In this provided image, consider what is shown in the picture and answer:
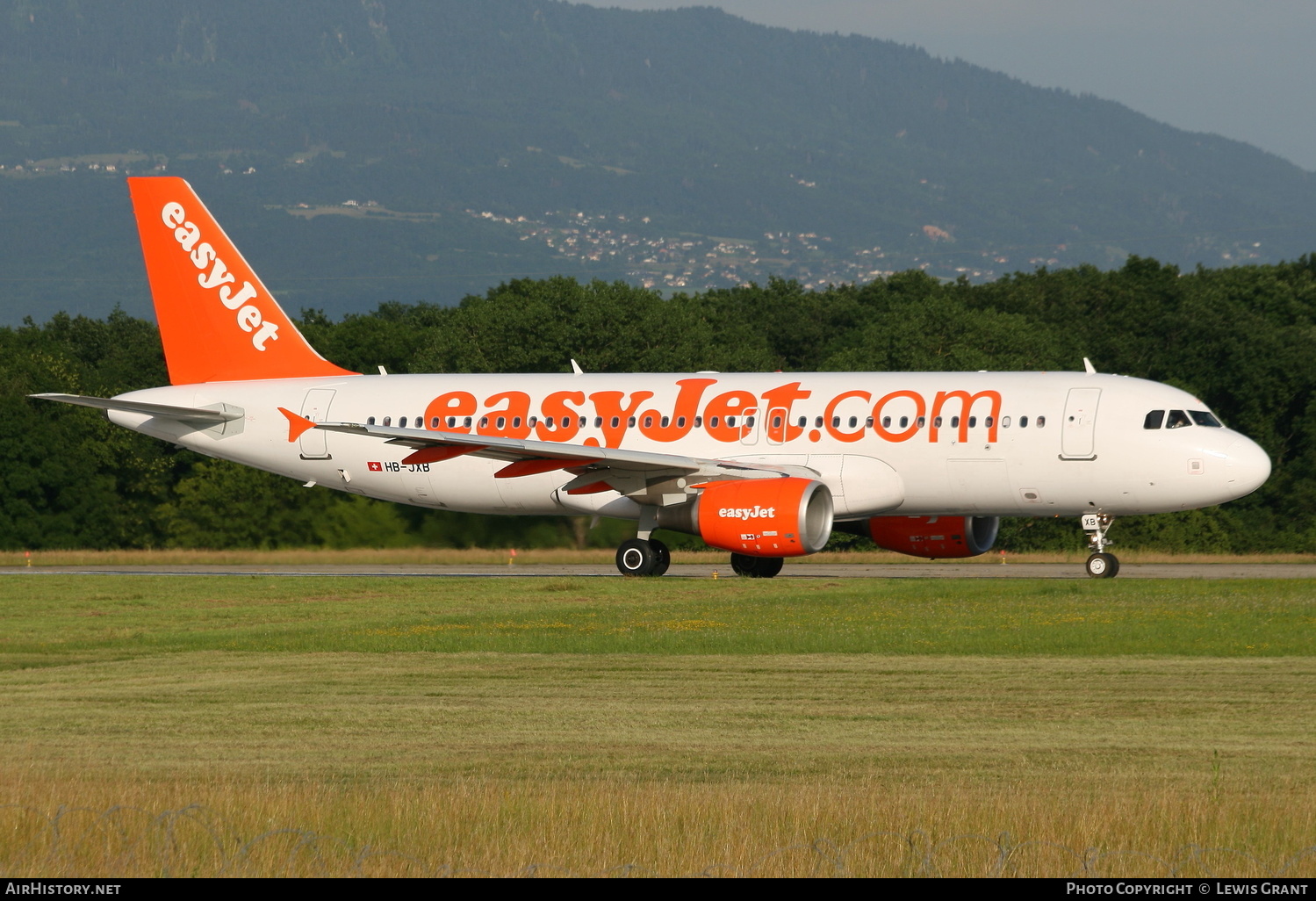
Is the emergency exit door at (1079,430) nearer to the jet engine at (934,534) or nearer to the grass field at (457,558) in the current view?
the jet engine at (934,534)

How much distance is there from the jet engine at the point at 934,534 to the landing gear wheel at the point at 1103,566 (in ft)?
7.66

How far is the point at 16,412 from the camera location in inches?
2387

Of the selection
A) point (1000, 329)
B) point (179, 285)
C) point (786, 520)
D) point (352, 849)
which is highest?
point (1000, 329)

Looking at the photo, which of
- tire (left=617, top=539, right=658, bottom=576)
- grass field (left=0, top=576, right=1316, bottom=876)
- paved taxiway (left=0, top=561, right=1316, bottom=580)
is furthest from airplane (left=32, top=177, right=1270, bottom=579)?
grass field (left=0, top=576, right=1316, bottom=876)

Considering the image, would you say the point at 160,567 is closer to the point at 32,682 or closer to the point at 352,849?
the point at 32,682

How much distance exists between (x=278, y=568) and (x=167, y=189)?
30.1 ft

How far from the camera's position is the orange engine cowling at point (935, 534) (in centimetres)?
3406

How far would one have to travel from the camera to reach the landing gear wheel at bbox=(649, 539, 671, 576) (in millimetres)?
33938

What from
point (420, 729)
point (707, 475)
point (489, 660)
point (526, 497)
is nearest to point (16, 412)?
point (526, 497)

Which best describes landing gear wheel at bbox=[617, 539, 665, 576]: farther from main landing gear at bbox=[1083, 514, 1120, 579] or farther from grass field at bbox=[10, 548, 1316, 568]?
main landing gear at bbox=[1083, 514, 1120, 579]

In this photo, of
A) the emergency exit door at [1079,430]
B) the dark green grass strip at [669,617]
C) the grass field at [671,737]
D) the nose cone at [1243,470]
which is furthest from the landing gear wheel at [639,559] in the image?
the nose cone at [1243,470]

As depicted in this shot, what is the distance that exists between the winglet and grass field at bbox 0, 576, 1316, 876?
34.0ft

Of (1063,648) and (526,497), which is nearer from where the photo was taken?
(1063,648)

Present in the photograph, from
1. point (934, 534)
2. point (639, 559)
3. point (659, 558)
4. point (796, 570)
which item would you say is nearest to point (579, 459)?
point (639, 559)
